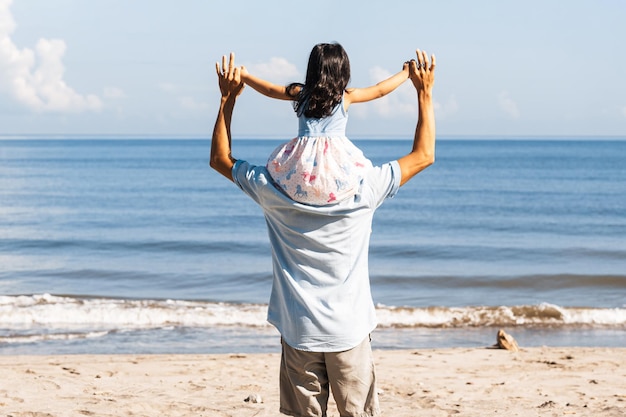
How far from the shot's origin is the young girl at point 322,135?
9.11ft

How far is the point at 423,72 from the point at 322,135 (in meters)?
0.48

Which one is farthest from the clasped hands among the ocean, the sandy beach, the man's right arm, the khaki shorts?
the ocean

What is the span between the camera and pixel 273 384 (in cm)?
738

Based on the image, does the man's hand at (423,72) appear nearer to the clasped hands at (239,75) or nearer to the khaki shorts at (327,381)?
the clasped hands at (239,75)

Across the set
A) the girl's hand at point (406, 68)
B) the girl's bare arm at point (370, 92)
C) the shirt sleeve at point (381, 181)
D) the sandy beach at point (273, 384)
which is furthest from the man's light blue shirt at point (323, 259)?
the sandy beach at point (273, 384)

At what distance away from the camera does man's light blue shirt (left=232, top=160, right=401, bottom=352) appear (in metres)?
2.87

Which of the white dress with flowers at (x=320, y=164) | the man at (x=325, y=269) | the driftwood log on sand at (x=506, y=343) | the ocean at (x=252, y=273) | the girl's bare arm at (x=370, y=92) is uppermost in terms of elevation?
the girl's bare arm at (x=370, y=92)

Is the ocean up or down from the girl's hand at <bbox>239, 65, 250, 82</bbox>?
down

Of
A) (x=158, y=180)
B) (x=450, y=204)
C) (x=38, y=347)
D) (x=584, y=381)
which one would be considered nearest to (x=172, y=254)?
(x=38, y=347)

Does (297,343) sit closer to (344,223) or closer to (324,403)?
(324,403)

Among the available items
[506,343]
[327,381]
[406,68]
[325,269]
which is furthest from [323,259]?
[506,343]

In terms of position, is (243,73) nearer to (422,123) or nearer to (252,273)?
(422,123)

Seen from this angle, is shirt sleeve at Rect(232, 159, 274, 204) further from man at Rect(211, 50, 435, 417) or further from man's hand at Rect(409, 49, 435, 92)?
man's hand at Rect(409, 49, 435, 92)

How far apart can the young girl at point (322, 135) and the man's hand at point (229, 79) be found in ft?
0.46
